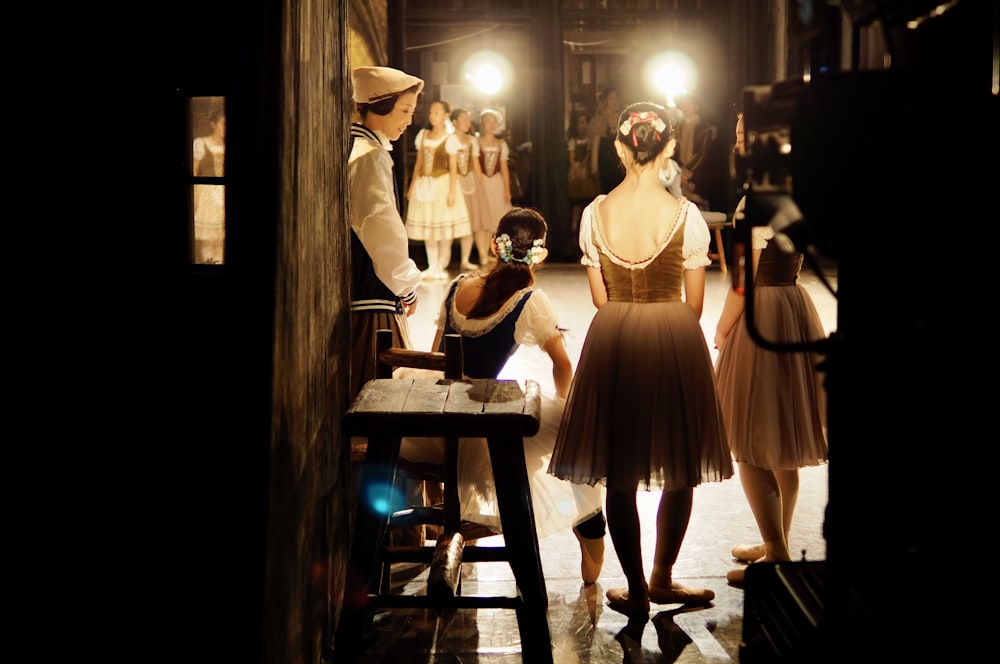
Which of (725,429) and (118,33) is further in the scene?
(725,429)

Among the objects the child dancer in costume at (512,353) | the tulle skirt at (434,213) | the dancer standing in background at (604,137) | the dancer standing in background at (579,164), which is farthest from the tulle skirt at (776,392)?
the dancer standing in background at (579,164)

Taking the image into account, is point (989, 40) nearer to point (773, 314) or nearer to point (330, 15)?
point (330, 15)

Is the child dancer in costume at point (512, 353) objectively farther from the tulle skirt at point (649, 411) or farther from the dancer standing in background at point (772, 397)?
the dancer standing in background at point (772, 397)

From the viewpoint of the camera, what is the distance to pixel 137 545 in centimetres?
297

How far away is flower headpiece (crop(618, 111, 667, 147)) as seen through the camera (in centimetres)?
404

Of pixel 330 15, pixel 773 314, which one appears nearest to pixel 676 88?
pixel 773 314

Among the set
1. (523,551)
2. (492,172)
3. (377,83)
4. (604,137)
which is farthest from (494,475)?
(604,137)

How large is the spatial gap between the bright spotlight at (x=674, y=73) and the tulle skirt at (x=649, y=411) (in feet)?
36.6

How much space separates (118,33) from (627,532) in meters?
2.24

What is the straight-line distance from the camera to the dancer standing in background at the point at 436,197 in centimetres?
1275

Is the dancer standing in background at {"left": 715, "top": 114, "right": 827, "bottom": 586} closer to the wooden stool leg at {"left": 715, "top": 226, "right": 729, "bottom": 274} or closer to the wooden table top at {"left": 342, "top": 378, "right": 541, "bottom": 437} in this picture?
the wooden table top at {"left": 342, "top": 378, "right": 541, "bottom": 437}

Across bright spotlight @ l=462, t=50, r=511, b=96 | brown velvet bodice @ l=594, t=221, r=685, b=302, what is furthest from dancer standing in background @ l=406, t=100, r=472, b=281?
brown velvet bodice @ l=594, t=221, r=685, b=302

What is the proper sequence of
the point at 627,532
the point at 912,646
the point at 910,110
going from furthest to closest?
the point at 627,532, the point at 910,110, the point at 912,646

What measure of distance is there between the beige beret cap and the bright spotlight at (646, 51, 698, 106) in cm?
1069
